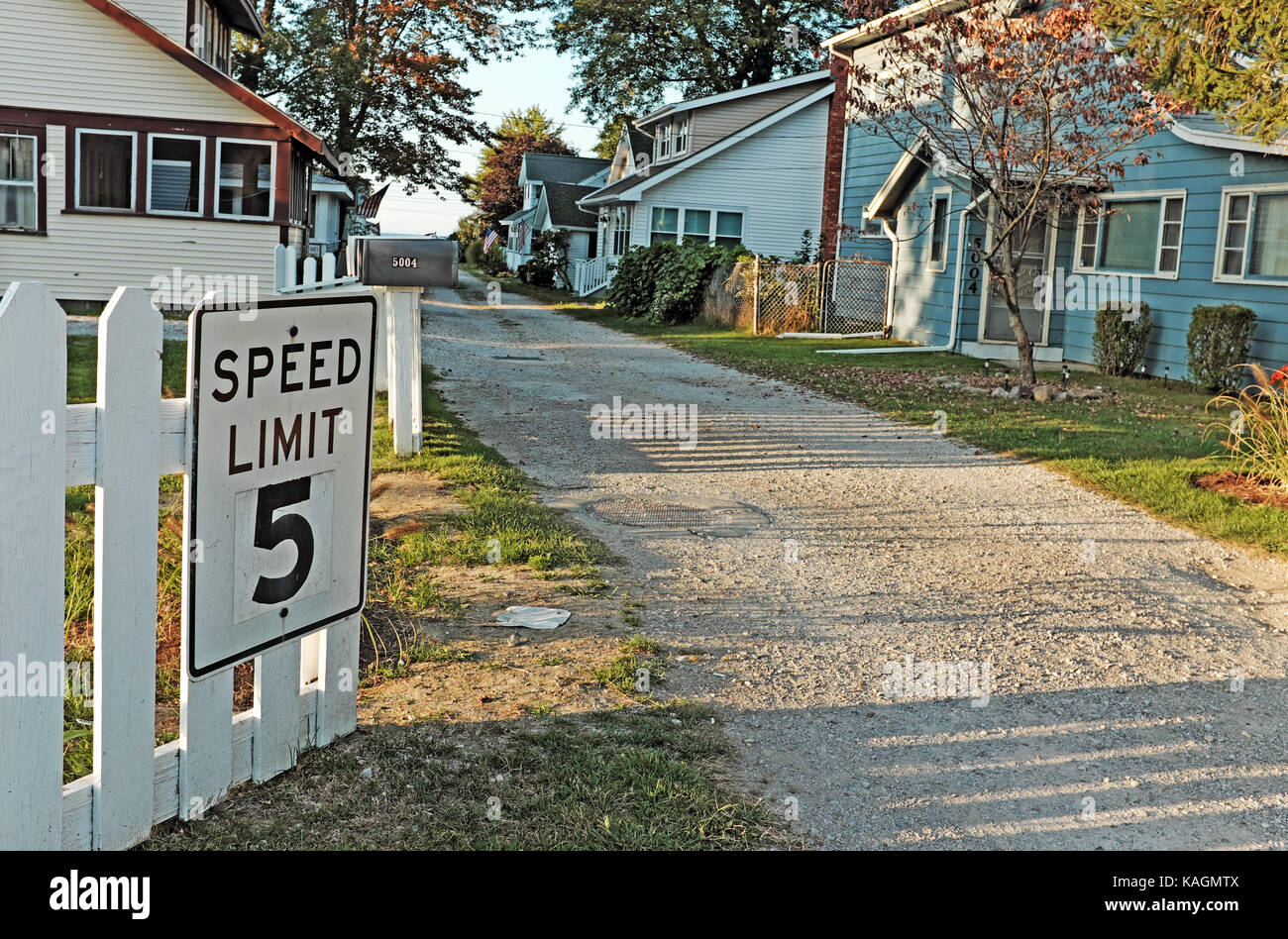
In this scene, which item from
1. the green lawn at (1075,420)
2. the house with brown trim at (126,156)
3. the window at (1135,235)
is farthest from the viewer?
the house with brown trim at (126,156)

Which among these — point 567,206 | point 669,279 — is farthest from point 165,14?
point 567,206

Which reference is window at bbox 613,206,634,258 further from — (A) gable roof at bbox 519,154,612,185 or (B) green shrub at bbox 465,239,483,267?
(B) green shrub at bbox 465,239,483,267

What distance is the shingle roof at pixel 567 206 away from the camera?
49625mm

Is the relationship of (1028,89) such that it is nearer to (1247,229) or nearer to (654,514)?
(1247,229)

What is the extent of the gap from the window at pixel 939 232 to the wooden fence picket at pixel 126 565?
18.7 metres

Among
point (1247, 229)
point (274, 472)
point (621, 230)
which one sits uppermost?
point (621, 230)

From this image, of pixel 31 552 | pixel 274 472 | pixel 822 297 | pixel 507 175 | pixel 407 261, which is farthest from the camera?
pixel 507 175

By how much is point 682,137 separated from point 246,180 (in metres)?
17.9

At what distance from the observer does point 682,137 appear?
3700 centimetres

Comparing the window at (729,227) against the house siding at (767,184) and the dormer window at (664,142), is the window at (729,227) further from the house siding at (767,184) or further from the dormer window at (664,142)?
the dormer window at (664,142)

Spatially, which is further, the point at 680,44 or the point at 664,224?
the point at 680,44

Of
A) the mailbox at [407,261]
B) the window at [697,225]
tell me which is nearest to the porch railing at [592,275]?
the window at [697,225]

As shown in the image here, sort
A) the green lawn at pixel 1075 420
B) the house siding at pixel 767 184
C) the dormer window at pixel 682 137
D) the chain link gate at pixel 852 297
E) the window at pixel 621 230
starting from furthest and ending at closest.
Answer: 1. the dormer window at pixel 682 137
2. the window at pixel 621 230
3. the house siding at pixel 767 184
4. the chain link gate at pixel 852 297
5. the green lawn at pixel 1075 420
